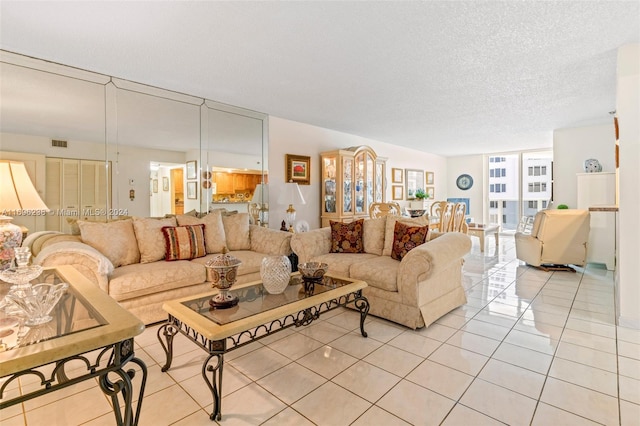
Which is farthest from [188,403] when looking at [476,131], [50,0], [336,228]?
[476,131]

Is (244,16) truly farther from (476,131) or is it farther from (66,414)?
(476,131)

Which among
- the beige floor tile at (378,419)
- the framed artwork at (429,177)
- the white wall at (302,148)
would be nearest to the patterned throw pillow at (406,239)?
the beige floor tile at (378,419)

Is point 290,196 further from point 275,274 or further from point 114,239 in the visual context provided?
point 275,274

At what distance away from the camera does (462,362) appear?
2086 mm

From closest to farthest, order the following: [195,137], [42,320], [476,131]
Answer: [42,320] → [195,137] → [476,131]

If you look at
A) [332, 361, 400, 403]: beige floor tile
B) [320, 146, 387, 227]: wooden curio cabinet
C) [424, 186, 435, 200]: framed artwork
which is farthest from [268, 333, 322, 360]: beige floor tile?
[424, 186, 435, 200]: framed artwork

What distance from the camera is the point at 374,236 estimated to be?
345cm

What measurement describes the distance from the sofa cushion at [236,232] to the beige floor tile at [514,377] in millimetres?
2744

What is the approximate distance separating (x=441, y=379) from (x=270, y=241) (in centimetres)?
230

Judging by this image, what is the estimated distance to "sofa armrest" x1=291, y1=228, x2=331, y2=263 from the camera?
338 centimetres

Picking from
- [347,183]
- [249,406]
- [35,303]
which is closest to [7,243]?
[35,303]

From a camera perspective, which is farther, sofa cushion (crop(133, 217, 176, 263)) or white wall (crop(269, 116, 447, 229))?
white wall (crop(269, 116, 447, 229))

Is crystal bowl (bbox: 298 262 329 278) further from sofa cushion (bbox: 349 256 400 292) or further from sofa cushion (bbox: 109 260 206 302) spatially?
sofa cushion (bbox: 109 260 206 302)

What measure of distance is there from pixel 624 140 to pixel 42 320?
4.12 m
